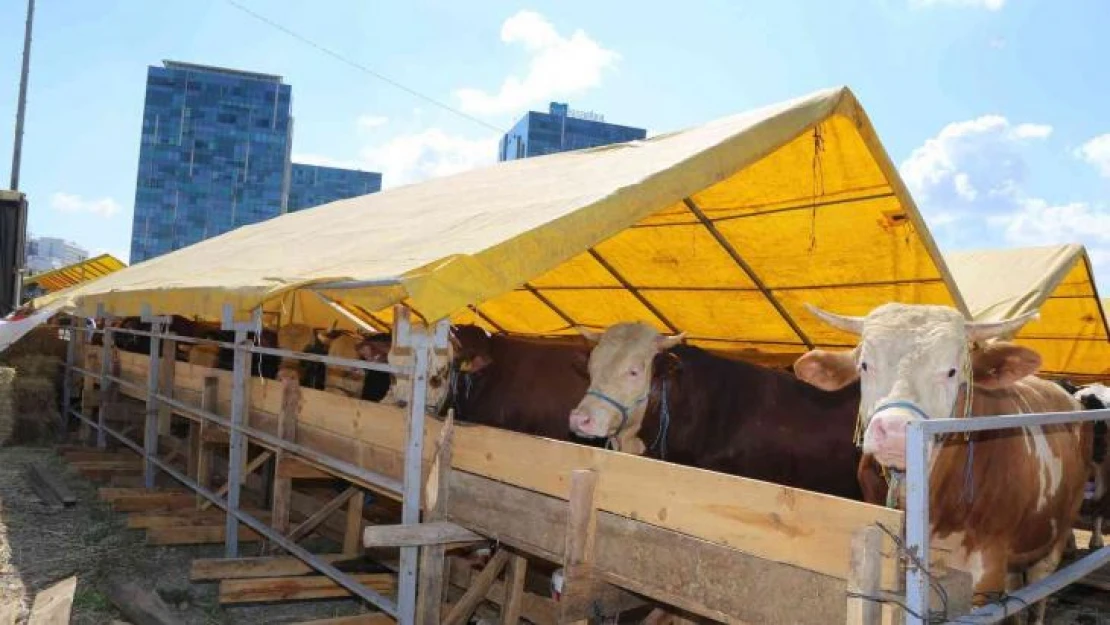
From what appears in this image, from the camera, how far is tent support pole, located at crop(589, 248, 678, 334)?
726 centimetres

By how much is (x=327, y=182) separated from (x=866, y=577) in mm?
120512

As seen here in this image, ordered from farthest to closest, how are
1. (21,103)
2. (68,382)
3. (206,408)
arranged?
1. (21,103)
2. (68,382)
3. (206,408)

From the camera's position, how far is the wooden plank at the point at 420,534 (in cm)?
412

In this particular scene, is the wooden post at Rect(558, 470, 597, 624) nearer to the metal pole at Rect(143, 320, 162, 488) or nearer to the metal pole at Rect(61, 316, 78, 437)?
the metal pole at Rect(143, 320, 162, 488)

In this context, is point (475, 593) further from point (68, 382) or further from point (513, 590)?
point (68, 382)

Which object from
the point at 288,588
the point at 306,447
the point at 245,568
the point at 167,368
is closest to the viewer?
the point at 306,447

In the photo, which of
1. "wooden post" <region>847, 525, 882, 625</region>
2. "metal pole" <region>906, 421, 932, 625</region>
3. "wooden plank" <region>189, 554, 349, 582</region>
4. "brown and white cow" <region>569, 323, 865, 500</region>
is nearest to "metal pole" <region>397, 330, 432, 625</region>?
"brown and white cow" <region>569, 323, 865, 500</region>

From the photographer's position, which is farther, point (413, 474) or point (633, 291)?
point (633, 291)

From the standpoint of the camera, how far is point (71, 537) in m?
7.91

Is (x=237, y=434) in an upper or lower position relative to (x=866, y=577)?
lower

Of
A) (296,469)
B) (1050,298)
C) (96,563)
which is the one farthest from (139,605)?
(1050,298)

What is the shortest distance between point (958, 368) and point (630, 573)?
1.82m

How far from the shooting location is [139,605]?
221 inches

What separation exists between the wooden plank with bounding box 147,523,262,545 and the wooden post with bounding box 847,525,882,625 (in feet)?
20.6
